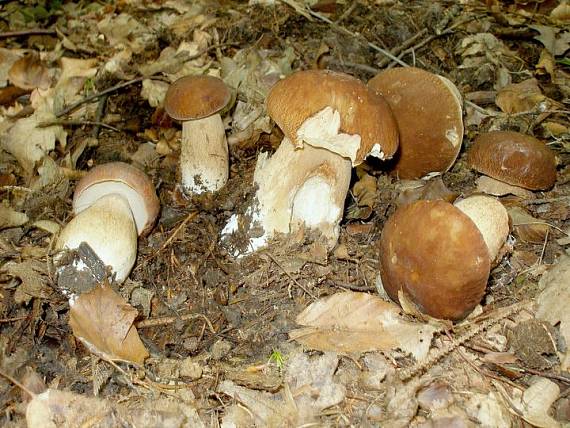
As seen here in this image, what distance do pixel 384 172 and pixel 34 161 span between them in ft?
8.09

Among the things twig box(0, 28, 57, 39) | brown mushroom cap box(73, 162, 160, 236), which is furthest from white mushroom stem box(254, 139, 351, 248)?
twig box(0, 28, 57, 39)

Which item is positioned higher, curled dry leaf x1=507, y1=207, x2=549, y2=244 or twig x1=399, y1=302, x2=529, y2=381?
twig x1=399, y1=302, x2=529, y2=381

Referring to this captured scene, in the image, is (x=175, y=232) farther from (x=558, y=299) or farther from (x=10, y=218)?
(x=558, y=299)

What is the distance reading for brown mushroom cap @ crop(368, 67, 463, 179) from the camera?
303cm

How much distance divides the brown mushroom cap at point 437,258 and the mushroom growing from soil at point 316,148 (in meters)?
0.44

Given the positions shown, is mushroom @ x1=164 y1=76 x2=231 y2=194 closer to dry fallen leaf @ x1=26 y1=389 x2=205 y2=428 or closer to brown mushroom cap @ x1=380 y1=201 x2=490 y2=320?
brown mushroom cap @ x1=380 y1=201 x2=490 y2=320

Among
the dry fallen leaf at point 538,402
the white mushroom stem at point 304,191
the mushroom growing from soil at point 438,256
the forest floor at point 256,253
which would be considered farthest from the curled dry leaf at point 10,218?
the dry fallen leaf at point 538,402

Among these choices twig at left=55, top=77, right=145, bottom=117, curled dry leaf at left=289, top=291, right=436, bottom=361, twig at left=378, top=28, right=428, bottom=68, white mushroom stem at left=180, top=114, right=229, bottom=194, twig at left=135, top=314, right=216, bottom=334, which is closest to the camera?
curled dry leaf at left=289, top=291, right=436, bottom=361

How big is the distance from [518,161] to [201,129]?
2037 mm

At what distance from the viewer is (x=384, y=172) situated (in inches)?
138

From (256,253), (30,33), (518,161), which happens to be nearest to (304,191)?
(256,253)

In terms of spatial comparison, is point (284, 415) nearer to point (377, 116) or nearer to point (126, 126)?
point (377, 116)

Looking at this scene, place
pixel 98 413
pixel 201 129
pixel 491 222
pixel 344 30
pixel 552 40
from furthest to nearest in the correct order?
pixel 344 30, pixel 552 40, pixel 201 129, pixel 491 222, pixel 98 413

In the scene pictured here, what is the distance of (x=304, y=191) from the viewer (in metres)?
2.83
